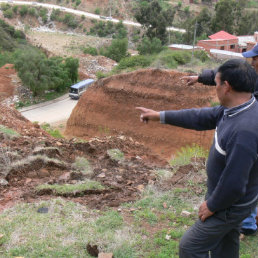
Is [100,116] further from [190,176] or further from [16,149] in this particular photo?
[190,176]

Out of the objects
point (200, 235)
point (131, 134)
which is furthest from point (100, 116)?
point (200, 235)

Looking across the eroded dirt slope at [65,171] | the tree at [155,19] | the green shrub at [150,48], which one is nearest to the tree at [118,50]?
the green shrub at [150,48]

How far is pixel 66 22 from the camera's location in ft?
174

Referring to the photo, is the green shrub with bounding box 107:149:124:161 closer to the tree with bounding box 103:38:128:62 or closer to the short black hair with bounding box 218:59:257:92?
the short black hair with bounding box 218:59:257:92

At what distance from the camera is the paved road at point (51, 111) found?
22562 millimetres

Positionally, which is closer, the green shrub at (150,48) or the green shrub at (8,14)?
the green shrub at (150,48)

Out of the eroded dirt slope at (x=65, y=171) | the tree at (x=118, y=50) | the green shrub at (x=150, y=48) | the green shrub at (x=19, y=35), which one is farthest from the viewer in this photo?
the green shrub at (x=19, y=35)

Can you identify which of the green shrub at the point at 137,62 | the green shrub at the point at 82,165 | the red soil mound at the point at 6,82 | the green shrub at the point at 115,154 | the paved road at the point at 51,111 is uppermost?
the green shrub at the point at 137,62

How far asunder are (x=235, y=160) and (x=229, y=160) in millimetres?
46

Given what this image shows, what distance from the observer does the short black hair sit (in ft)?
8.23

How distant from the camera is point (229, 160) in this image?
242 cm

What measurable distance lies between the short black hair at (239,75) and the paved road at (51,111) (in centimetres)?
1976

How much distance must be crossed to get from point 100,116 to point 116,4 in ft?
154

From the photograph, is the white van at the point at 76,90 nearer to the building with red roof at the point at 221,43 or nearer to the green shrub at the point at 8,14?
the building with red roof at the point at 221,43
